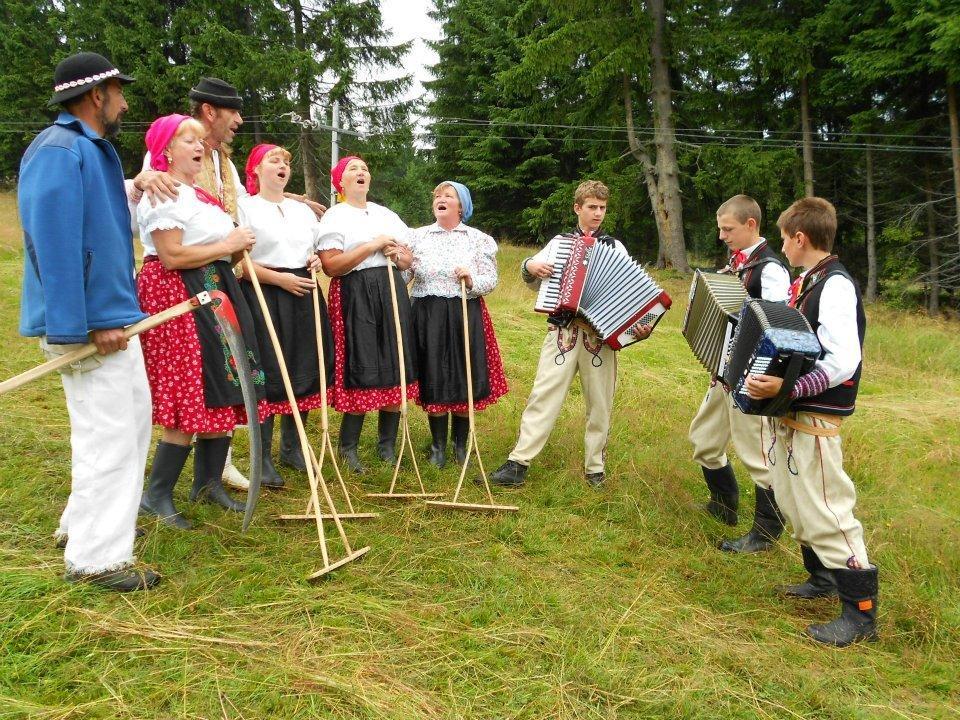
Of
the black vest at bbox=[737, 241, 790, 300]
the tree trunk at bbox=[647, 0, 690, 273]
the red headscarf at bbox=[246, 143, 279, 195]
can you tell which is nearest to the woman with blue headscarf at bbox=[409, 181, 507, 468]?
the red headscarf at bbox=[246, 143, 279, 195]

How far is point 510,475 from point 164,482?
2.13 meters

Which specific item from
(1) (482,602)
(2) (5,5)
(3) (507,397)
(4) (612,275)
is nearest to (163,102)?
(2) (5,5)

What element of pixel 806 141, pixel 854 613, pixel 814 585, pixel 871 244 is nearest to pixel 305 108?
pixel 806 141

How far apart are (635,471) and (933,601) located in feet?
6.29

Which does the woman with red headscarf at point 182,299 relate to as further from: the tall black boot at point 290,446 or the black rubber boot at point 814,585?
the black rubber boot at point 814,585

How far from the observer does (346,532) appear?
3506 millimetres

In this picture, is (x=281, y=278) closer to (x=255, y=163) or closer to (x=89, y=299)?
(x=255, y=163)

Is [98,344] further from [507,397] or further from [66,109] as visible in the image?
[507,397]

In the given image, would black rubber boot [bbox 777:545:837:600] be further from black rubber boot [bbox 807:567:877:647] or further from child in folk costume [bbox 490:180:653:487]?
child in folk costume [bbox 490:180:653:487]

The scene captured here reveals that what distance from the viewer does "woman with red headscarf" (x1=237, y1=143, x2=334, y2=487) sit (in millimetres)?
3973

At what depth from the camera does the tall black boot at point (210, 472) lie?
360 cm

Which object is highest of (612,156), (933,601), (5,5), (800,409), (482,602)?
(5,5)

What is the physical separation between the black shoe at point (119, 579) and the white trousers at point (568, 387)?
2.43 meters

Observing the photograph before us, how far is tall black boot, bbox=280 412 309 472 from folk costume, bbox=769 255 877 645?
2.97 metres
